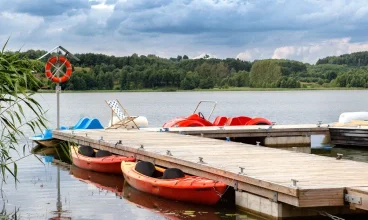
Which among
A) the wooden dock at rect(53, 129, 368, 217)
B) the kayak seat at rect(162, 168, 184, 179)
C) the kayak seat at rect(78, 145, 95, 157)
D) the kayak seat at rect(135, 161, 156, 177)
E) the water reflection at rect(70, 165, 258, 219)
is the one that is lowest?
the water reflection at rect(70, 165, 258, 219)

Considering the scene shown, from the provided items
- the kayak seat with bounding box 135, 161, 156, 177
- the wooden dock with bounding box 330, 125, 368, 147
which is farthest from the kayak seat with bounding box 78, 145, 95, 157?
the wooden dock with bounding box 330, 125, 368, 147

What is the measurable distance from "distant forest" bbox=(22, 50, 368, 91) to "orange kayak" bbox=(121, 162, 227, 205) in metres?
65.3

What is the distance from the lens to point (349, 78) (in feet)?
341

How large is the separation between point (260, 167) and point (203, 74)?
94.4m

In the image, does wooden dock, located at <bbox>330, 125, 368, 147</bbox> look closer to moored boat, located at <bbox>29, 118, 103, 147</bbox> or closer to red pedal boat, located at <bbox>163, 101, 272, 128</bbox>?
red pedal boat, located at <bbox>163, 101, 272, 128</bbox>

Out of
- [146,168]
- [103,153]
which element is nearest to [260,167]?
[146,168]

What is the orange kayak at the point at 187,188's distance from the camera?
11.2m

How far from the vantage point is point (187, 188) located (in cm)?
1149

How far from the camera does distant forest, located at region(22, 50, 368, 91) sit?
84.0 metres

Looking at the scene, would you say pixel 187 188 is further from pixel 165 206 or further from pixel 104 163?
pixel 104 163

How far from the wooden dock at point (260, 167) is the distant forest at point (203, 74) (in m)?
62.6

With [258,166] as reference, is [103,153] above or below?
below

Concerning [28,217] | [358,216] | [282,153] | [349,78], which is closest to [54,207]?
[28,217]

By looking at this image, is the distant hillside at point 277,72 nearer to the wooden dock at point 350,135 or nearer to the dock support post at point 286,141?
the wooden dock at point 350,135
